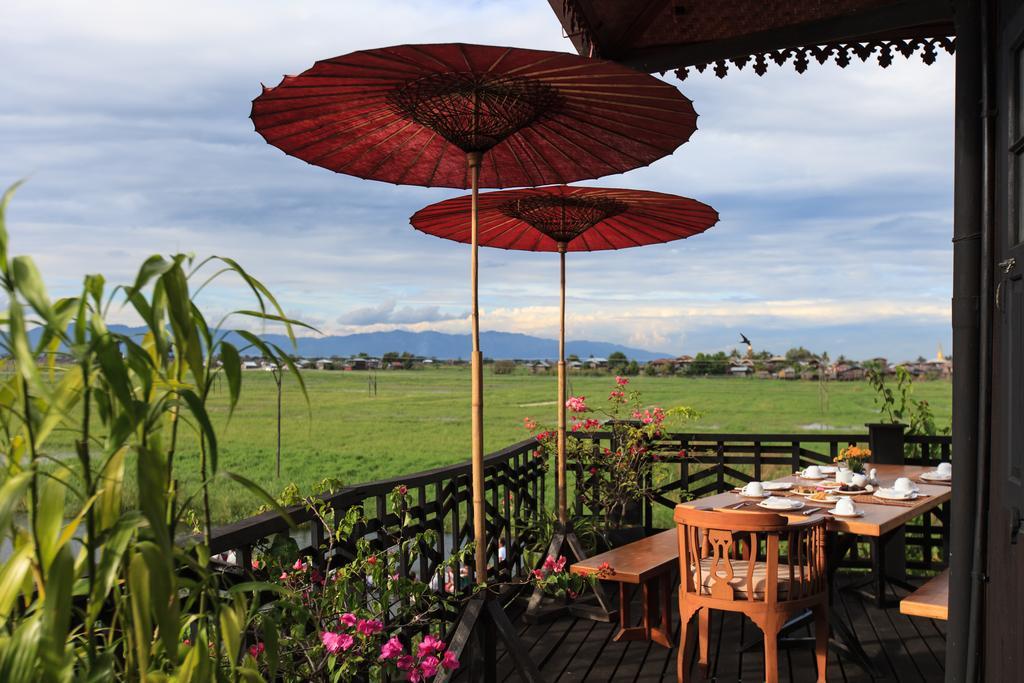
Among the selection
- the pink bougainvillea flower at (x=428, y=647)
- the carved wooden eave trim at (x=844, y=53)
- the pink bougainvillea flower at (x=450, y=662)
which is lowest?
the pink bougainvillea flower at (x=450, y=662)

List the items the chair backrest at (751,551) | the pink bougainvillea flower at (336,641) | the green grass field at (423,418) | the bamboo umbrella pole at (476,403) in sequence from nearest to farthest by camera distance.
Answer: the pink bougainvillea flower at (336,641) → the bamboo umbrella pole at (476,403) → the chair backrest at (751,551) → the green grass field at (423,418)

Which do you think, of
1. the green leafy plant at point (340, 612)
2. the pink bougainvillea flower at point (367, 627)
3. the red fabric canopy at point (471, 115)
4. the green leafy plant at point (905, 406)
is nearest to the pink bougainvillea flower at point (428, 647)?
the green leafy plant at point (340, 612)

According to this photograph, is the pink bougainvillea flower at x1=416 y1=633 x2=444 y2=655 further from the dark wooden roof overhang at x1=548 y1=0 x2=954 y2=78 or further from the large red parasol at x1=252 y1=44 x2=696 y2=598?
the dark wooden roof overhang at x1=548 y1=0 x2=954 y2=78

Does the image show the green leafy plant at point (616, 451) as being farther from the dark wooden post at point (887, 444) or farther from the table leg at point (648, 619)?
the dark wooden post at point (887, 444)

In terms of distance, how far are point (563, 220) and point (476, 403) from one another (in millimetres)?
1715

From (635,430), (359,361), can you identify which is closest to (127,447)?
(635,430)

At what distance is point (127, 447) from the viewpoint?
130 centimetres

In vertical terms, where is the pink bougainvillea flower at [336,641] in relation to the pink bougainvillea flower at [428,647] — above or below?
above

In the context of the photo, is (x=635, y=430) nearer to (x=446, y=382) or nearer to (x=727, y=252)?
(x=727, y=252)

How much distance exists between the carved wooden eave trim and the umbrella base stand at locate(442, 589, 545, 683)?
8.85 ft

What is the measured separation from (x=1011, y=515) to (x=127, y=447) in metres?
2.15

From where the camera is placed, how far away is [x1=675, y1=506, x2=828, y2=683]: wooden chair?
3.01 m

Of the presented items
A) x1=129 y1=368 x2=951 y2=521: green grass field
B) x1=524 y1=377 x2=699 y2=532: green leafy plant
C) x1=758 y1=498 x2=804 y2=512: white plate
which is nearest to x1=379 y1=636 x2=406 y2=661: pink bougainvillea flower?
x1=758 y1=498 x2=804 y2=512: white plate

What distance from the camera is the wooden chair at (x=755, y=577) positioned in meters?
3.01
